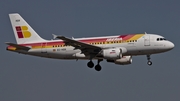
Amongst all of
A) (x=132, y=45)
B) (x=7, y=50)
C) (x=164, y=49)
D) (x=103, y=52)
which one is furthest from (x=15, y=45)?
(x=164, y=49)

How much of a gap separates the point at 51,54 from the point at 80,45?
5.25m

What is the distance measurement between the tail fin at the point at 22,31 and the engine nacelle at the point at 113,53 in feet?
33.2

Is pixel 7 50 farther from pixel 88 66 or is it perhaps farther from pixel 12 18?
pixel 88 66

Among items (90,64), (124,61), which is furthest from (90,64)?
(124,61)

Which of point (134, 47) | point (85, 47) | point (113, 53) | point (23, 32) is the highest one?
point (23, 32)

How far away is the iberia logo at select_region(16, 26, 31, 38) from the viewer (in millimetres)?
64750

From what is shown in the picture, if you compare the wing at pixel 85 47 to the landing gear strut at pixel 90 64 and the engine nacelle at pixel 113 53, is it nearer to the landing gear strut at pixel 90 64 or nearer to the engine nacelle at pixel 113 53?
the engine nacelle at pixel 113 53

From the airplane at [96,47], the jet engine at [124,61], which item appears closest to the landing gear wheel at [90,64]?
the airplane at [96,47]

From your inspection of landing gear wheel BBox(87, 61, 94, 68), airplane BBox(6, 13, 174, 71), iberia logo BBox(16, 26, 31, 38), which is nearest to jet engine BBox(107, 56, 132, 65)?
airplane BBox(6, 13, 174, 71)

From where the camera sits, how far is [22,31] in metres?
65.6

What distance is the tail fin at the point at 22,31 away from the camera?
210 ft

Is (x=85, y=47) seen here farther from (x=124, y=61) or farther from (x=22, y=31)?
(x=22, y=31)

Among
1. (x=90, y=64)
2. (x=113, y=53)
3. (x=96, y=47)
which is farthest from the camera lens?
(x=90, y=64)

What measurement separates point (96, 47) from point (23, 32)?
1297 cm
